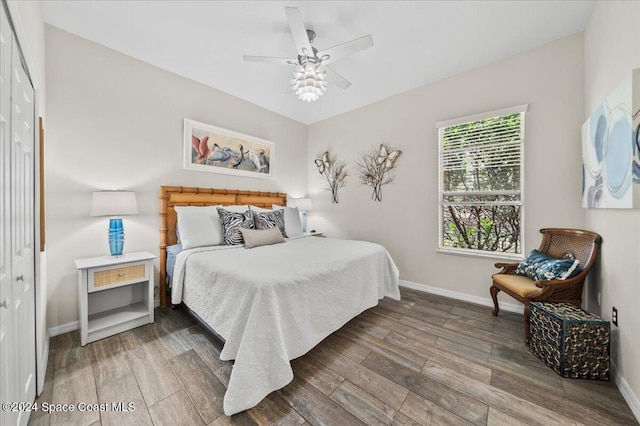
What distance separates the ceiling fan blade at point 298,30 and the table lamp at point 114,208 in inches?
86.3

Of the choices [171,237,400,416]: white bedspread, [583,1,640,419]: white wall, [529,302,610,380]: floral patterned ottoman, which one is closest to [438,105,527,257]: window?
[583,1,640,419]: white wall

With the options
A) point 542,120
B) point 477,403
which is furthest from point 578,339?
point 542,120

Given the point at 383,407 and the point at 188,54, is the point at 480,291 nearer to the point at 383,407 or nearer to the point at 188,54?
the point at 383,407

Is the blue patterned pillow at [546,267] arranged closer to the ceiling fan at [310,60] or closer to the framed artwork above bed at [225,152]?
the ceiling fan at [310,60]

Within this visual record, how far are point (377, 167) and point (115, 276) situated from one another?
138 inches

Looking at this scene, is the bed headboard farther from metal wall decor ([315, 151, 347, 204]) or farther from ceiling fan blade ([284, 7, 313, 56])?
ceiling fan blade ([284, 7, 313, 56])

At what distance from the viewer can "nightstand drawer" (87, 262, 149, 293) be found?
212 centimetres

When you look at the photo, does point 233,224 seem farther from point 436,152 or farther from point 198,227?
point 436,152

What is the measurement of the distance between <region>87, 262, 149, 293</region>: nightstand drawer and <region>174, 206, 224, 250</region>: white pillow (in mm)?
430

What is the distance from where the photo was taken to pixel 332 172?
450 cm

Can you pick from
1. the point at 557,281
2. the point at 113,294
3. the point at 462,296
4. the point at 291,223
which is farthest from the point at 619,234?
the point at 113,294

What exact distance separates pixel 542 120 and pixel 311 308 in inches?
122

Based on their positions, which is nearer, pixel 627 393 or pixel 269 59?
pixel 627 393

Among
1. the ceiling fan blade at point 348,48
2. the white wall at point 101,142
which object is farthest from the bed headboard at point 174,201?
the ceiling fan blade at point 348,48
